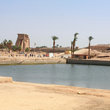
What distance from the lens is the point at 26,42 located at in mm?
156875

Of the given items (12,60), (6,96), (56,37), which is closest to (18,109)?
(6,96)

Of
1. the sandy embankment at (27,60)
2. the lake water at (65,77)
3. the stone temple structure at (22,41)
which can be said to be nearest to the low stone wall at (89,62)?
the sandy embankment at (27,60)

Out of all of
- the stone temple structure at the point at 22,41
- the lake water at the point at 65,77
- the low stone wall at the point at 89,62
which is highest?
the stone temple structure at the point at 22,41

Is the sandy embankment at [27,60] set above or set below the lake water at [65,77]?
above

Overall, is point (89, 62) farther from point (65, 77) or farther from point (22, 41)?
point (22, 41)

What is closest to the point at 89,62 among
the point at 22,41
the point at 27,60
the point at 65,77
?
the point at 27,60

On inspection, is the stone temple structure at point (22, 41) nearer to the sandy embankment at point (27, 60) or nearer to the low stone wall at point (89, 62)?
the low stone wall at point (89, 62)

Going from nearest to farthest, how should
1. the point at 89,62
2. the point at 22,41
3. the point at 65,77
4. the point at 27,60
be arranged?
the point at 65,77, the point at 27,60, the point at 89,62, the point at 22,41

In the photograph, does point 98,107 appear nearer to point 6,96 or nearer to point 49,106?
point 49,106

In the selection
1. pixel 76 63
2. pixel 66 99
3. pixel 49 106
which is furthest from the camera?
pixel 76 63

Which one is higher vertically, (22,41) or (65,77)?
(22,41)

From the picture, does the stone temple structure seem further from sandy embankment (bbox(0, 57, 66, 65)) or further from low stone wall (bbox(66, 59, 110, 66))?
sandy embankment (bbox(0, 57, 66, 65))

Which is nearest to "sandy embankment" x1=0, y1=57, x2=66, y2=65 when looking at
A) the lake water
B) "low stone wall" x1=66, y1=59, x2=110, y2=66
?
"low stone wall" x1=66, y1=59, x2=110, y2=66

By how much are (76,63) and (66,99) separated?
70575 millimetres
